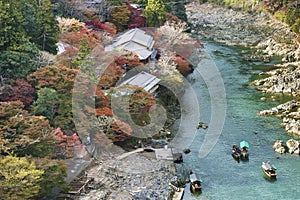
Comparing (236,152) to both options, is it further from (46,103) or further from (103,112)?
(46,103)

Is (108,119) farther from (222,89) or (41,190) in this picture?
(222,89)

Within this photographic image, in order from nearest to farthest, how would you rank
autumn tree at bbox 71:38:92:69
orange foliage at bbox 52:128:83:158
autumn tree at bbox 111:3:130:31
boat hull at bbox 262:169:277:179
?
orange foliage at bbox 52:128:83:158, boat hull at bbox 262:169:277:179, autumn tree at bbox 71:38:92:69, autumn tree at bbox 111:3:130:31

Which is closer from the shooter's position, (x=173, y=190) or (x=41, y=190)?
(x=41, y=190)

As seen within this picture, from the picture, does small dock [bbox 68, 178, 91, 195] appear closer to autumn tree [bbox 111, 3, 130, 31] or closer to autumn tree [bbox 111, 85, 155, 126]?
autumn tree [bbox 111, 85, 155, 126]

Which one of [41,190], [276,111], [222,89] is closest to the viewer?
[41,190]

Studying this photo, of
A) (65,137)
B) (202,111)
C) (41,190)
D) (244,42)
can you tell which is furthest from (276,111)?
(244,42)

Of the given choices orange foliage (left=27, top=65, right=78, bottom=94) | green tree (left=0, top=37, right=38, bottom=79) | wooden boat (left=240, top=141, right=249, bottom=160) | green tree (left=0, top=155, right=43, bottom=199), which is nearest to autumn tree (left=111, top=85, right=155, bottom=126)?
orange foliage (left=27, top=65, right=78, bottom=94)

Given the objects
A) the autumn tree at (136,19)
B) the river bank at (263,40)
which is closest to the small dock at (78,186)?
the river bank at (263,40)
